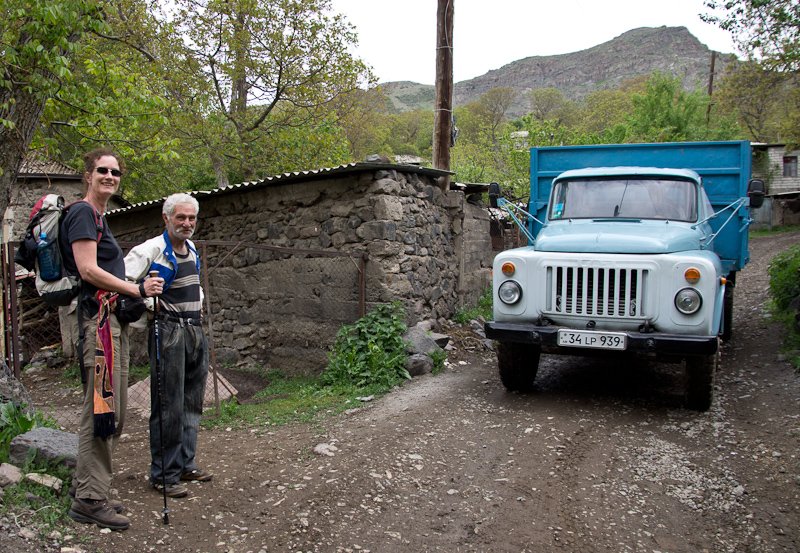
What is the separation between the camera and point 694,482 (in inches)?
139

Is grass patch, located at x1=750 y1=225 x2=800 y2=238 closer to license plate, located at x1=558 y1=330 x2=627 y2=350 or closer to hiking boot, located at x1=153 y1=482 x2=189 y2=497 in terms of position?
license plate, located at x1=558 y1=330 x2=627 y2=350

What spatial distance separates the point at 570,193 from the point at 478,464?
3.19 meters

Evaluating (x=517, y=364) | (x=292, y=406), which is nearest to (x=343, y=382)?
(x=292, y=406)

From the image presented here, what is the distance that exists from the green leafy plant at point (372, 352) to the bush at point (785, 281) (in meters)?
5.64

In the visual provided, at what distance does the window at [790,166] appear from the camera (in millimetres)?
31859

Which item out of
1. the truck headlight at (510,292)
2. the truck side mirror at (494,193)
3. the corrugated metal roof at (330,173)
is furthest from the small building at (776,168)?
the truck headlight at (510,292)

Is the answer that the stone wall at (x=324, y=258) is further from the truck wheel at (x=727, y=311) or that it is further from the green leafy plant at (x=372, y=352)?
the truck wheel at (x=727, y=311)

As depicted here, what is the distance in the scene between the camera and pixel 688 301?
4.31m

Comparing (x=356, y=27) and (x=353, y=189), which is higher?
(x=356, y=27)

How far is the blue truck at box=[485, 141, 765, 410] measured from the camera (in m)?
4.34

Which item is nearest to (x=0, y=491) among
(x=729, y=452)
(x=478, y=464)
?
(x=478, y=464)

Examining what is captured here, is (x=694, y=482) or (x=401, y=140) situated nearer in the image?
(x=694, y=482)

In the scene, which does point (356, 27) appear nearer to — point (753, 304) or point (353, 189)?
point (353, 189)

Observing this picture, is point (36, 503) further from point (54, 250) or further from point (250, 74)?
point (250, 74)
